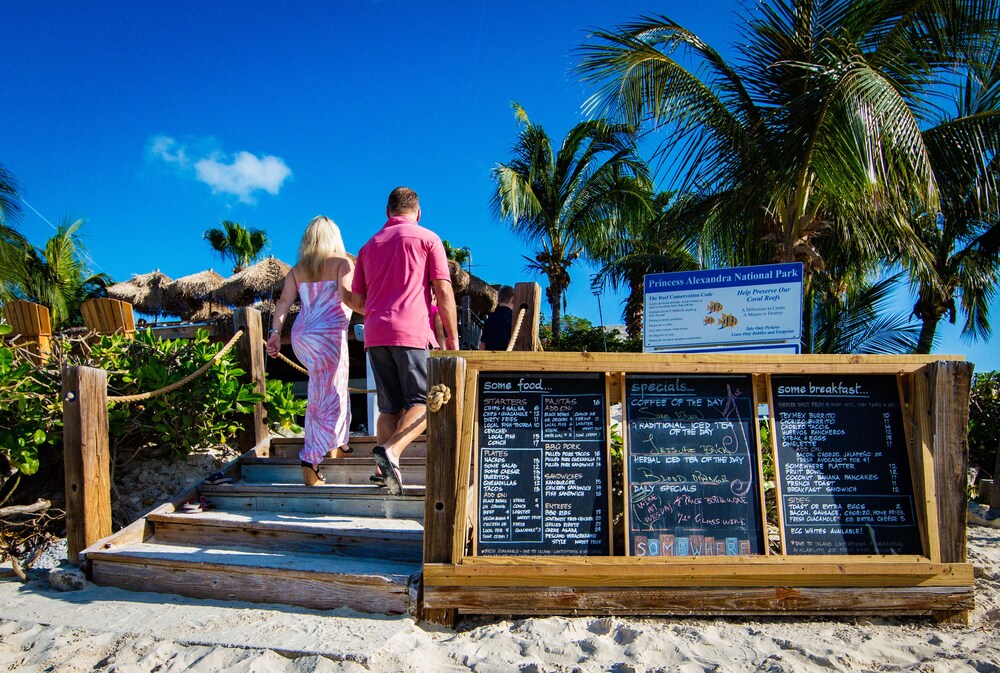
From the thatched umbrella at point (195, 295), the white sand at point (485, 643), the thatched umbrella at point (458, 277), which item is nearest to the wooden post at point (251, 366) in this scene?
the white sand at point (485, 643)

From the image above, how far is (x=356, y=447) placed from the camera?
17.5ft

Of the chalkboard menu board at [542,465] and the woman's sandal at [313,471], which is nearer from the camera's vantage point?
the chalkboard menu board at [542,465]

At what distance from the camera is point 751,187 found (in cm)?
697

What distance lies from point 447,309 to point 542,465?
1124mm

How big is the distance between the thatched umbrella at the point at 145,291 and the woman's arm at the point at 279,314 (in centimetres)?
1528

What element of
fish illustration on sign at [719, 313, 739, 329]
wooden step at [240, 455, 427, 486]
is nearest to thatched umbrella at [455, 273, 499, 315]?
wooden step at [240, 455, 427, 486]

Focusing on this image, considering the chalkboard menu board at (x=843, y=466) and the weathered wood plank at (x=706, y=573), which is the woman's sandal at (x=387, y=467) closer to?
the weathered wood plank at (x=706, y=573)

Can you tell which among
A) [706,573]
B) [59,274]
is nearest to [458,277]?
[706,573]

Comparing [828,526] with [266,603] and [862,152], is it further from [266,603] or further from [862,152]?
[862,152]

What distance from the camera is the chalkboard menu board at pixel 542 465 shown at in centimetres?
326

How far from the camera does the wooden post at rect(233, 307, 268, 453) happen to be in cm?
577

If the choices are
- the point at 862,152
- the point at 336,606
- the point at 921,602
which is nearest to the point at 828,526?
the point at 921,602

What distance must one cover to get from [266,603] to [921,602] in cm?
319

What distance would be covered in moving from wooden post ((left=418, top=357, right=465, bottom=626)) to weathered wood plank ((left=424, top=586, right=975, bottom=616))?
15cm
